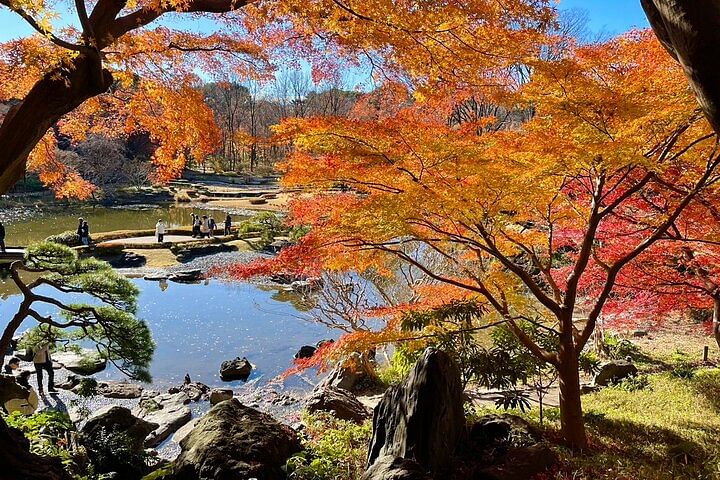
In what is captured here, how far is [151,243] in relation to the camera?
65.1 ft

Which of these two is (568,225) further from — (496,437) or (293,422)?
(293,422)

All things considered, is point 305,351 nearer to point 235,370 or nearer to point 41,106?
point 235,370

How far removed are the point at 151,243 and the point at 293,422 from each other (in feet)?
47.6

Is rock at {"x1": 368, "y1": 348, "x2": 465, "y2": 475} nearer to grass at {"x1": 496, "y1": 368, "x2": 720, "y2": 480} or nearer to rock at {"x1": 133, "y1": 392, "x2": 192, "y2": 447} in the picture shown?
grass at {"x1": 496, "y1": 368, "x2": 720, "y2": 480}

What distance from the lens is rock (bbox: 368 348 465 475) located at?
4.25 m

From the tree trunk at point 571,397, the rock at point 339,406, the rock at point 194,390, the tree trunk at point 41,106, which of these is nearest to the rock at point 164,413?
the rock at point 194,390

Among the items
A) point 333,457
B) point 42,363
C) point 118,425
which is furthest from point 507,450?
point 42,363

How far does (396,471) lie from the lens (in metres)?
3.32

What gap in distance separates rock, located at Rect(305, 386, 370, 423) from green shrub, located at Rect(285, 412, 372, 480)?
1.19 meters

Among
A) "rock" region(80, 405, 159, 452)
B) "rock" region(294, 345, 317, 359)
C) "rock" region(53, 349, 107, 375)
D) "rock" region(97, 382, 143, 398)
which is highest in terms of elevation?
"rock" region(80, 405, 159, 452)

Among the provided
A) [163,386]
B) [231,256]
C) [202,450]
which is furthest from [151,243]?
[202,450]

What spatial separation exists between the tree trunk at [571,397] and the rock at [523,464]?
25.6 inches

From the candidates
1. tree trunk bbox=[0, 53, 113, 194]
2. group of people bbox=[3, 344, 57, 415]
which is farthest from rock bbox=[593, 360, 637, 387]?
group of people bbox=[3, 344, 57, 415]

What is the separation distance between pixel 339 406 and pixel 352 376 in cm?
230
